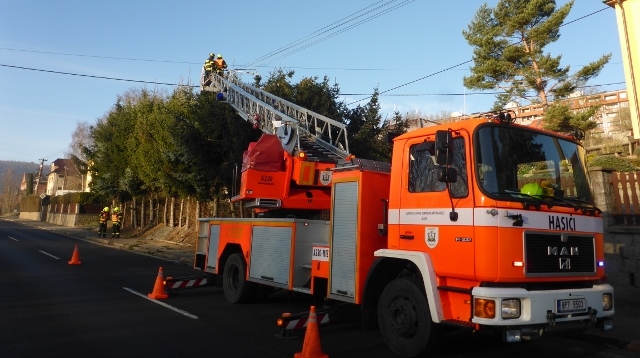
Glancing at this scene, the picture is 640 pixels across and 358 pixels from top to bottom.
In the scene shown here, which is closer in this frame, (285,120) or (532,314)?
(532,314)

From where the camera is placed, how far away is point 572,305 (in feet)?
17.8

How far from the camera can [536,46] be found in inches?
992

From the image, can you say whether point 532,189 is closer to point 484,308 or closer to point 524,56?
→ point 484,308

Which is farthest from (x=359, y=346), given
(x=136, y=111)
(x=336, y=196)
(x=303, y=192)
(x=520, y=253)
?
(x=136, y=111)

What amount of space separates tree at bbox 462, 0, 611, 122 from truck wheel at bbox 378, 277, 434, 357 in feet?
70.0

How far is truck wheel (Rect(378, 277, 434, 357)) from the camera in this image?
18.7ft

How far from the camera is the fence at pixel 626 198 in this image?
31.1ft

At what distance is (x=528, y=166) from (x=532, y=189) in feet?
1.23

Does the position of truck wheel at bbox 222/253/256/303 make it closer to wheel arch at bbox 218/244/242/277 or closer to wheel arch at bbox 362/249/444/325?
wheel arch at bbox 218/244/242/277

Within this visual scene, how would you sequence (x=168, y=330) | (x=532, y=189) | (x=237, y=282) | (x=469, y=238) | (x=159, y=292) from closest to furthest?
(x=469, y=238) < (x=532, y=189) < (x=168, y=330) < (x=237, y=282) < (x=159, y=292)

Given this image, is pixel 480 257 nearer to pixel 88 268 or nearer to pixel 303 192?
pixel 303 192

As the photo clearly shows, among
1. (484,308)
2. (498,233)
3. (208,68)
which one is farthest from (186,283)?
(208,68)

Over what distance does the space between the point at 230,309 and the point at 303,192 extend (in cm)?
253

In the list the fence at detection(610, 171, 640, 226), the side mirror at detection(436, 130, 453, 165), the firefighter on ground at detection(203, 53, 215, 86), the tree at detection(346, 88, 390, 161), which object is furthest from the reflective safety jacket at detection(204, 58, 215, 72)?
the side mirror at detection(436, 130, 453, 165)
